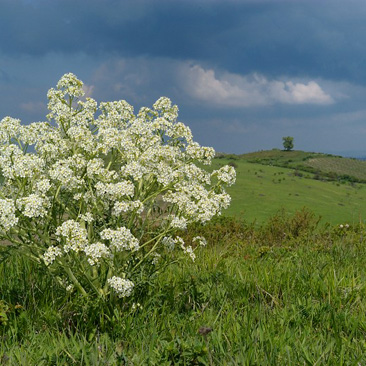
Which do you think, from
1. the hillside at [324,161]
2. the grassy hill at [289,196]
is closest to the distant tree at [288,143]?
the hillside at [324,161]

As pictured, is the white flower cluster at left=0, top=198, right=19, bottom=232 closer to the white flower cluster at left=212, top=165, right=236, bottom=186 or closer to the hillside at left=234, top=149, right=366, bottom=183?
the white flower cluster at left=212, top=165, right=236, bottom=186

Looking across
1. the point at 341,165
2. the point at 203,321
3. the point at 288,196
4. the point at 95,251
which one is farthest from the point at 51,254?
the point at 341,165

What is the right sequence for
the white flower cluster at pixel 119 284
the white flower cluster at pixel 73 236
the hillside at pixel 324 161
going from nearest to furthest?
the white flower cluster at pixel 73 236 → the white flower cluster at pixel 119 284 → the hillside at pixel 324 161

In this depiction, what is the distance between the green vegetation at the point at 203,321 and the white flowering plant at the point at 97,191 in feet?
1.66

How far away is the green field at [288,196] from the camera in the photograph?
73.8 ft

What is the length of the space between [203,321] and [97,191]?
7.45 feet

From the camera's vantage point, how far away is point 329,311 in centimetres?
611

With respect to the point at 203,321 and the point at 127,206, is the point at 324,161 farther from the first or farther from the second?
the point at 127,206

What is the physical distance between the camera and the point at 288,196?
26062mm

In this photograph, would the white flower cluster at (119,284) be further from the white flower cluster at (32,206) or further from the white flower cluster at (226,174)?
the white flower cluster at (226,174)

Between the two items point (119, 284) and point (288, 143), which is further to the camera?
point (288, 143)

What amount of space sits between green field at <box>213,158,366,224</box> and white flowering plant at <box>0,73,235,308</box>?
1247cm

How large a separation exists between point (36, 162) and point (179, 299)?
3.02 meters

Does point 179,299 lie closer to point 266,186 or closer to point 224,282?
point 224,282
